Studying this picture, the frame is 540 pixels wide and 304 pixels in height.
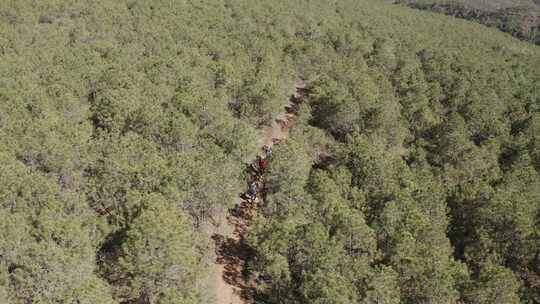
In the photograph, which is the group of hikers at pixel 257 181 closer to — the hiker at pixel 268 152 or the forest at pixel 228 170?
the hiker at pixel 268 152

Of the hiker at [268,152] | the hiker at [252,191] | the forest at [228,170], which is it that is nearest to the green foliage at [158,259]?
the forest at [228,170]

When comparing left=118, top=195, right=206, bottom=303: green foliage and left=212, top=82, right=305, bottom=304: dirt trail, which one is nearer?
left=118, top=195, right=206, bottom=303: green foliage

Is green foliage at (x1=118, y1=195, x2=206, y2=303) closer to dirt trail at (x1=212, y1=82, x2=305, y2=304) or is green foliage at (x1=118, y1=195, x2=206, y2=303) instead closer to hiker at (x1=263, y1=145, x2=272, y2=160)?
dirt trail at (x1=212, y1=82, x2=305, y2=304)

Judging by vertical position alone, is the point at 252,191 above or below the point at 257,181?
above

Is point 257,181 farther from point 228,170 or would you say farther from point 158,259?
point 158,259

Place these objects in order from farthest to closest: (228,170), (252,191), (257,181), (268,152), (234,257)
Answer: (268,152) → (257,181) → (252,191) → (234,257) → (228,170)

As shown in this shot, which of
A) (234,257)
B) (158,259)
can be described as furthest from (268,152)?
(158,259)

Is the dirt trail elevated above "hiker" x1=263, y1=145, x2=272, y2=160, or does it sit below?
below

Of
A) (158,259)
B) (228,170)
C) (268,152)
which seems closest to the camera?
(158,259)

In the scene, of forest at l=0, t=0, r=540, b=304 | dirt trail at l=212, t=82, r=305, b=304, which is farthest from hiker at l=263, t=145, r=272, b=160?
dirt trail at l=212, t=82, r=305, b=304
